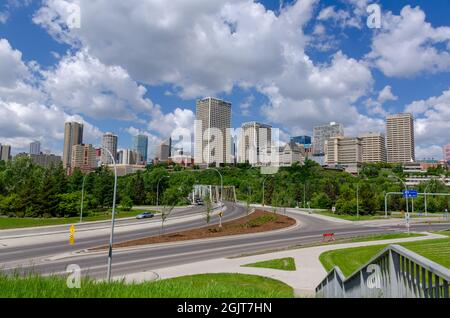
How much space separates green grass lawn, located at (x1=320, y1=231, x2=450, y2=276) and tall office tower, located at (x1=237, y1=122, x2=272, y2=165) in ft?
335

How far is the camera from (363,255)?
26484mm

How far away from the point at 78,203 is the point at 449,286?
2507 inches

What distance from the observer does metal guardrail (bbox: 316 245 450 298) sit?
406cm

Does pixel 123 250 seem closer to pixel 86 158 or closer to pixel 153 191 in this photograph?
pixel 86 158

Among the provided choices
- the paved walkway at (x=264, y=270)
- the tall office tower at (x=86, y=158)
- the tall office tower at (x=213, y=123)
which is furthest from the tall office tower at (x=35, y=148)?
the paved walkway at (x=264, y=270)

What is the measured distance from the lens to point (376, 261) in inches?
245

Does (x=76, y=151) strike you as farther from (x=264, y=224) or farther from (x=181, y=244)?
(x=181, y=244)

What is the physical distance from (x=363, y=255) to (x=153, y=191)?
3222 inches

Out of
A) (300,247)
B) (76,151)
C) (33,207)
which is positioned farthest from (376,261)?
(76,151)

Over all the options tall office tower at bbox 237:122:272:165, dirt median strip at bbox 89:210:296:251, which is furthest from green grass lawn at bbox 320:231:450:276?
tall office tower at bbox 237:122:272:165

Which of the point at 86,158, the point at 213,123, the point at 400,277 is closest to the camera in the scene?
the point at 400,277

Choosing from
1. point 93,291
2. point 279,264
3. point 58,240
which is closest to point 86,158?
point 58,240

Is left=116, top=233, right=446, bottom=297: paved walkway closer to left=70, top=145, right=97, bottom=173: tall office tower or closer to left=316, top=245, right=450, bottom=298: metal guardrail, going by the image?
left=316, top=245, right=450, bottom=298: metal guardrail
